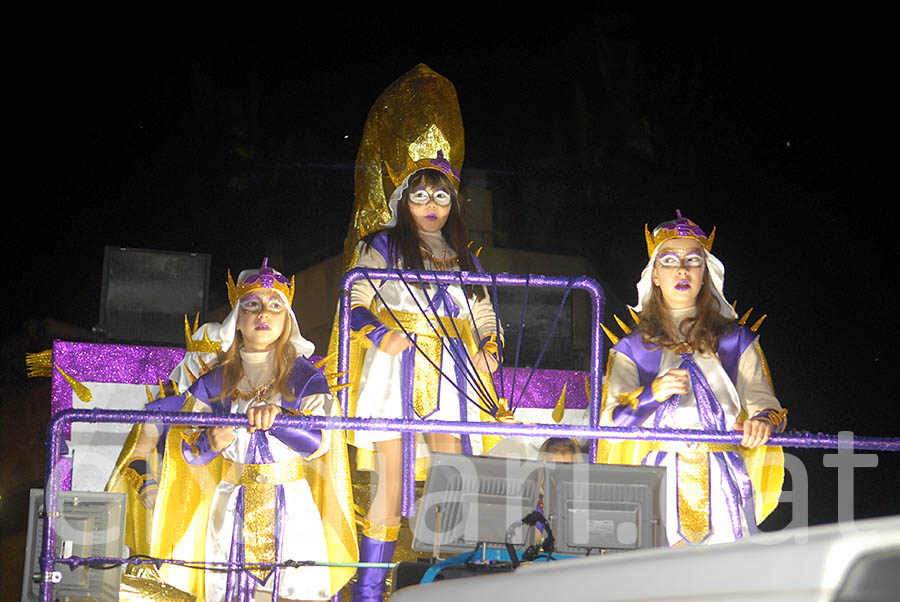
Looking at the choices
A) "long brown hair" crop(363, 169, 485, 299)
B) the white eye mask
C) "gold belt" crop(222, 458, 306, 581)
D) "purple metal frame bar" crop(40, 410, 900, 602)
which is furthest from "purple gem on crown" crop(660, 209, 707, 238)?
"gold belt" crop(222, 458, 306, 581)

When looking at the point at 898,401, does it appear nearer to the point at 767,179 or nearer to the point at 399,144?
the point at 767,179

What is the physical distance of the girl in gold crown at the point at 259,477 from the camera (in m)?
4.25

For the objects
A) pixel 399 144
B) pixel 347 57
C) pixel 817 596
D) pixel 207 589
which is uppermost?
→ pixel 347 57

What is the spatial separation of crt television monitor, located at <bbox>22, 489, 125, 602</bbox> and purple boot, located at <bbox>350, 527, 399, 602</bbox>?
95 cm

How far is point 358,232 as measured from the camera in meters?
5.68

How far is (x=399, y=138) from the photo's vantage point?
5578mm

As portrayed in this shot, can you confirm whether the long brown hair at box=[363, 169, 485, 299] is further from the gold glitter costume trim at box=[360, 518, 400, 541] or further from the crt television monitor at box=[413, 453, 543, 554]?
the crt television monitor at box=[413, 453, 543, 554]

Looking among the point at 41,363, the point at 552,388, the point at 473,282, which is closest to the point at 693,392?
the point at 473,282

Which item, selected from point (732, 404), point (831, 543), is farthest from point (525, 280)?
point (831, 543)

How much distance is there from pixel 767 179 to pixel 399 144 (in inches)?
86.7

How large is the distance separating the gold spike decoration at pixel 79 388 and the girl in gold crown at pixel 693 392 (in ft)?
7.95

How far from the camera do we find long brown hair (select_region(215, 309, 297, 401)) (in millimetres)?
4402

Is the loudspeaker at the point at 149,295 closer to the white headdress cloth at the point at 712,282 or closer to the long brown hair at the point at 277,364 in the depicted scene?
the long brown hair at the point at 277,364

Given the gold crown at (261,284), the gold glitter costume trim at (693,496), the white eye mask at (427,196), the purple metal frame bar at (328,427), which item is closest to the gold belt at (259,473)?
the purple metal frame bar at (328,427)
